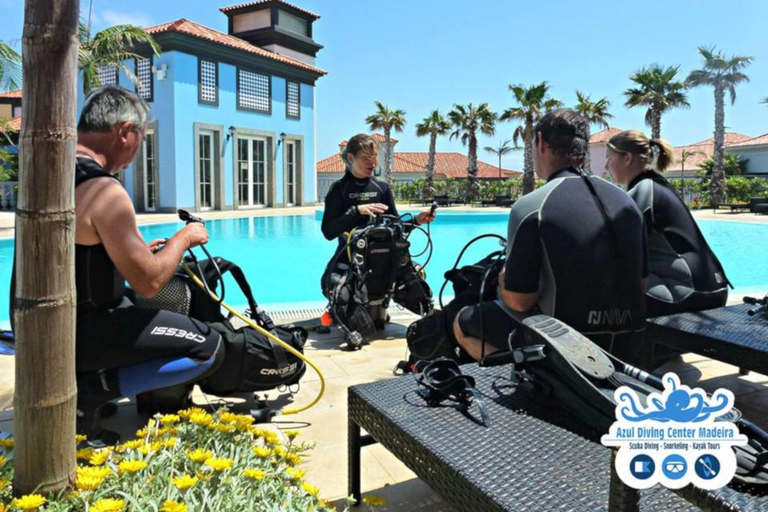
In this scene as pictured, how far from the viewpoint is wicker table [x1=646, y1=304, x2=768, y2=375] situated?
8.32 ft

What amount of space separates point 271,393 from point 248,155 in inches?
916

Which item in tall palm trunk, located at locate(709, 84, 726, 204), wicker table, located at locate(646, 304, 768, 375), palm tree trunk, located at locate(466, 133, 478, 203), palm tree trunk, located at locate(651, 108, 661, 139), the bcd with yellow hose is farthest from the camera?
palm tree trunk, located at locate(466, 133, 478, 203)

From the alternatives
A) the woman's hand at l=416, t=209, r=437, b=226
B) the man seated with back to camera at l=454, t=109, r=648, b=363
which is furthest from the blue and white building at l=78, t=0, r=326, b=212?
the man seated with back to camera at l=454, t=109, r=648, b=363

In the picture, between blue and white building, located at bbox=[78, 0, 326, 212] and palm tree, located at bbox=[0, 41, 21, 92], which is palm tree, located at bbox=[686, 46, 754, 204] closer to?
blue and white building, located at bbox=[78, 0, 326, 212]

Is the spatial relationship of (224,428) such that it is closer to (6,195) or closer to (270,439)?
(270,439)

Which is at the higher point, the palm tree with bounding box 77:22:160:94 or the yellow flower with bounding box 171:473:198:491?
the palm tree with bounding box 77:22:160:94

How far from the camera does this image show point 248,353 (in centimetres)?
288

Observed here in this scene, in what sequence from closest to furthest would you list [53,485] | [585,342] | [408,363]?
1. [53,485]
2. [585,342]
3. [408,363]

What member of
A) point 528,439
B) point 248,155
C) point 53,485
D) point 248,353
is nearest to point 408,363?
point 248,353

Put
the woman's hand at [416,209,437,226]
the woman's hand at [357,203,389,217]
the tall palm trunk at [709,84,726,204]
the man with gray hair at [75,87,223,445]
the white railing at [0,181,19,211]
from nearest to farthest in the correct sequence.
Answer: the man with gray hair at [75,87,223,445], the woman's hand at [416,209,437,226], the woman's hand at [357,203,389,217], the white railing at [0,181,19,211], the tall palm trunk at [709,84,726,204]

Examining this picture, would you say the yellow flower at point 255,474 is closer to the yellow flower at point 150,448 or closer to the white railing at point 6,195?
the yellow flower at point 150,448

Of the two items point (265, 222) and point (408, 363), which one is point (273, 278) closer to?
point (408, 363)

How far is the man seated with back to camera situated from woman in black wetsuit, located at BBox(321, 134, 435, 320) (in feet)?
7.46

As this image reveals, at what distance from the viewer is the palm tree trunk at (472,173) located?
3619cm
